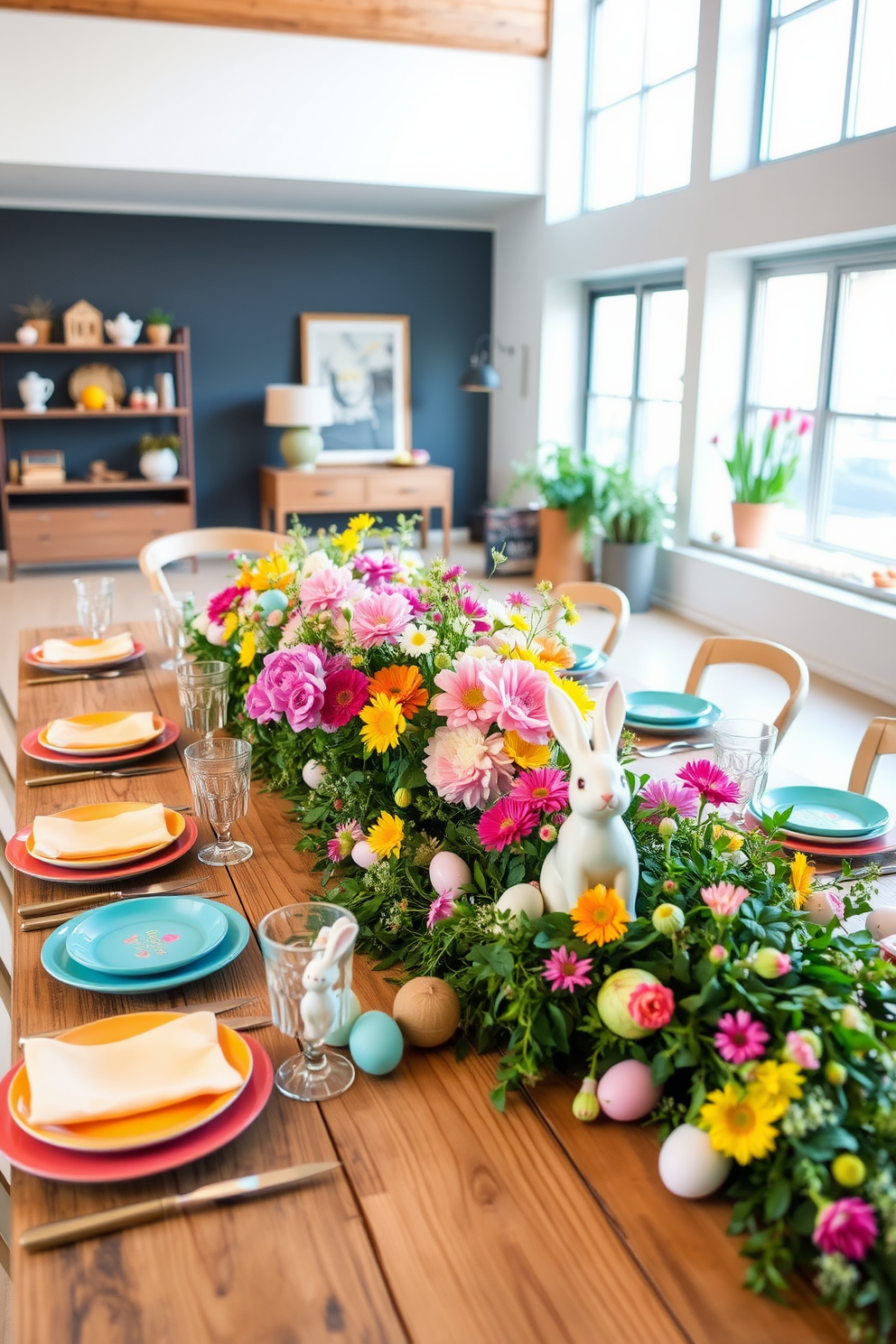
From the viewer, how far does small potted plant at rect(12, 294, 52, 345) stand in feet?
24.1

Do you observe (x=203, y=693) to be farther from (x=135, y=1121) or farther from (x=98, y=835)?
(x=135, y=1121)

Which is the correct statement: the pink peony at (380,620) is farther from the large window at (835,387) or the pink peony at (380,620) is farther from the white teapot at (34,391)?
the white teapot at (34,391)

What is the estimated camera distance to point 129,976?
121 cm

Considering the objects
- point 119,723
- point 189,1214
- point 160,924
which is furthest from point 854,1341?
point 119,723

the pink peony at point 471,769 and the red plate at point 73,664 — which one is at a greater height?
the pink peony at point 471,769

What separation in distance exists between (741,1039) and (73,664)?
2013 mm

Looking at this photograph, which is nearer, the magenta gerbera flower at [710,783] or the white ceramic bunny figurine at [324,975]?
the white ceramic bunny figurine at [324,975]

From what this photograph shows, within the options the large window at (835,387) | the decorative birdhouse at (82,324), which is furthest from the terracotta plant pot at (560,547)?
the decorative birdhouse at (82,324)

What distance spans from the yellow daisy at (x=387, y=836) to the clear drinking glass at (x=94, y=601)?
4.71ft

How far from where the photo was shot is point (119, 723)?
205 centimetres

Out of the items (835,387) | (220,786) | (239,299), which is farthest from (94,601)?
(239,299)

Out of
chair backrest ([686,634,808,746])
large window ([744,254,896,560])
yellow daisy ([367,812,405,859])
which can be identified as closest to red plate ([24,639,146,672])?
chair backrest ([686,634,808,746])

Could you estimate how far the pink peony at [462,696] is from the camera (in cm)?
126

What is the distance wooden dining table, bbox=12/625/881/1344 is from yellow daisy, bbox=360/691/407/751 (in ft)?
1.25
